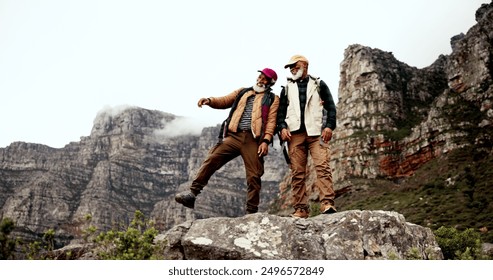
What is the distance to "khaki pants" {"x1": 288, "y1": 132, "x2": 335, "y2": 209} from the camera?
7941 millimetres

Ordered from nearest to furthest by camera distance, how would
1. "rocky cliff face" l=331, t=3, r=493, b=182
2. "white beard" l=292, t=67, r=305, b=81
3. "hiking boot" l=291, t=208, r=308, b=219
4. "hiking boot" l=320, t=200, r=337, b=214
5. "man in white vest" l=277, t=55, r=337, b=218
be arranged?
"hiking boot" l=320, t=200, r=337, b=214 → "hiking boot" l=291, t=208, r=308, b=219 → "man in white vest" l=277, t=55, r=337, b=218 → "white beard" l=292, t=67, r=305, b=81 → "rocky cliff face" l=331, t=3, r=493, b=182

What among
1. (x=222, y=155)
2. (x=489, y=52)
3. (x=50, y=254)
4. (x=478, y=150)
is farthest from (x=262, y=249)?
(x=489, y=52)

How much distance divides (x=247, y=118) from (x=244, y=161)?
2.89 ft

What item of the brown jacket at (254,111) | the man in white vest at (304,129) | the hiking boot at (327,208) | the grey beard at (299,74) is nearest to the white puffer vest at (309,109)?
the man in white vest at (304,129)

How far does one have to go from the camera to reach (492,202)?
5506 centimetres

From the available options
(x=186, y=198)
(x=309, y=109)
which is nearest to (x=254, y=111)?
(x=309, y=109)

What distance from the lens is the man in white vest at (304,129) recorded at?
7992mm

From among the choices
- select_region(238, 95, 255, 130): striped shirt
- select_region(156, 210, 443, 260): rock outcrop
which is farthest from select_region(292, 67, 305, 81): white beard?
select_region(156, 210, 443, 260): rock outcrop

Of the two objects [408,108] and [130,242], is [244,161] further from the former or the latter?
[408,108]

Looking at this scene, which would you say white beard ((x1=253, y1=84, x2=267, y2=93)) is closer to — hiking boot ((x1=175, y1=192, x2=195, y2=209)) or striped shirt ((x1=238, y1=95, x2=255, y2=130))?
striped shirt ((x1=238, y1=95, x2=255, y2=130))

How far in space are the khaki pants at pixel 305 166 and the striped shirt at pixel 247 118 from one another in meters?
0.91

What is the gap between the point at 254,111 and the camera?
8.38 m

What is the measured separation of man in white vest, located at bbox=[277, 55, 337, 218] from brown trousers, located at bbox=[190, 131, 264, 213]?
663mm

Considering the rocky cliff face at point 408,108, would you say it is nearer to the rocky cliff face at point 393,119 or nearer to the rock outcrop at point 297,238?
the rocky cliff face at point 393,119
